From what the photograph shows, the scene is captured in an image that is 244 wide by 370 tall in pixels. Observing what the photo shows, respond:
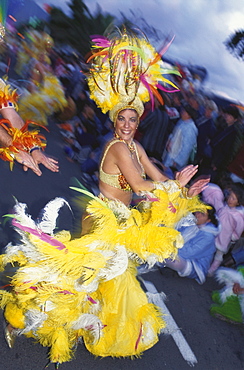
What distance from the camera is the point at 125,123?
2.45 m

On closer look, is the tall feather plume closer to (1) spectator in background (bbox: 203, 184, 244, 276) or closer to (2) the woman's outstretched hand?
(2) the woman's outstretched hand

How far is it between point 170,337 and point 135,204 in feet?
3.99

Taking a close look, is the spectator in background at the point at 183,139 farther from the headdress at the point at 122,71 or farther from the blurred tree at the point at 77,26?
the blurred tree at the point at 77,26

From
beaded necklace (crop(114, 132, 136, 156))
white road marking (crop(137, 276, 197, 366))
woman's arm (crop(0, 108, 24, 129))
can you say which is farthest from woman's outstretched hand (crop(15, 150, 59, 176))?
white road marking (crop(137, 276, 197, 366))

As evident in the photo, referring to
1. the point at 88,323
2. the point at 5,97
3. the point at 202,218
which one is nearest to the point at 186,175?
the point at 88,323

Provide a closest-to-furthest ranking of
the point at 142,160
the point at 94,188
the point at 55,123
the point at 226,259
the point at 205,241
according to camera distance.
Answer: the point at 142,160
the point at 205,241
the point at 226,259
the point at 94,188
the point at 55,123

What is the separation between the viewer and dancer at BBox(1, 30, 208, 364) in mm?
2023

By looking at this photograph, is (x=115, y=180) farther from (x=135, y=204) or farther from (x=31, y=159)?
(x=31, y=159)

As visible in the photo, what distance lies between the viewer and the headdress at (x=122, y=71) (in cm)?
243

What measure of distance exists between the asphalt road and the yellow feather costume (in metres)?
0.21

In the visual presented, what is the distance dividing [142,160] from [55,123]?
604 centimetres

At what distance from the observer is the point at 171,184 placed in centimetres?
218

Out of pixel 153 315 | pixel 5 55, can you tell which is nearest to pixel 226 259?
pixel 153 315

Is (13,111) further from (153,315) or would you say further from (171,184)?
(153,315)
